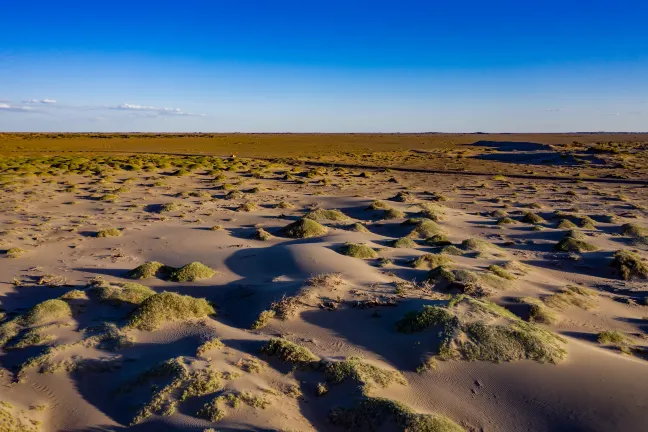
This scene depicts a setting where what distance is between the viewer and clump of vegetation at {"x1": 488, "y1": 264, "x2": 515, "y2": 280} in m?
12.1

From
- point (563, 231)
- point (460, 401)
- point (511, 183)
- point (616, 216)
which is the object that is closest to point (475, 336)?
point (460, 401)

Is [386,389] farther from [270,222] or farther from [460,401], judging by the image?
[270,222]

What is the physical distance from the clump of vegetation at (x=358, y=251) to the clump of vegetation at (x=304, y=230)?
316 cm

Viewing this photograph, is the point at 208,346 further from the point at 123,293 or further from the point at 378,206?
the point at 378,206

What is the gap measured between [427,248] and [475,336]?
8211 mm

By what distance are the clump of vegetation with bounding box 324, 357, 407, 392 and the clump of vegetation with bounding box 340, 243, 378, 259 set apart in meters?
7.07

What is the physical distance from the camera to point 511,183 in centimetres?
3650

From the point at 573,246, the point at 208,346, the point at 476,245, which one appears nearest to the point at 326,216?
the point at 476,245

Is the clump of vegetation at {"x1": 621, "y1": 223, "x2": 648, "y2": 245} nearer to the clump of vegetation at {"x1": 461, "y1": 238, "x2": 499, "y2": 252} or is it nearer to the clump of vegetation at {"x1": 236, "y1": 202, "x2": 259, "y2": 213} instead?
the clump of vegetation at {"x1": 461, "y1": 238, "x2": 499, "y2": 252}

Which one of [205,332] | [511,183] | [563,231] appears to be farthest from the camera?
[511,183]

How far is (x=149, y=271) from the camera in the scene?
40.7 feet

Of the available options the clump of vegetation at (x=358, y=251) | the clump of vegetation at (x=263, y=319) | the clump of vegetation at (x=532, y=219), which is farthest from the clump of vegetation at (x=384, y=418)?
the clump of vegetation at (x=532, y=219)

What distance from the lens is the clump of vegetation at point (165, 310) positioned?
8914 millimetres

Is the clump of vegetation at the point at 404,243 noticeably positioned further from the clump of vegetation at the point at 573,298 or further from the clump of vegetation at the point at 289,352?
the clump of vegetation at the point at 289,352
